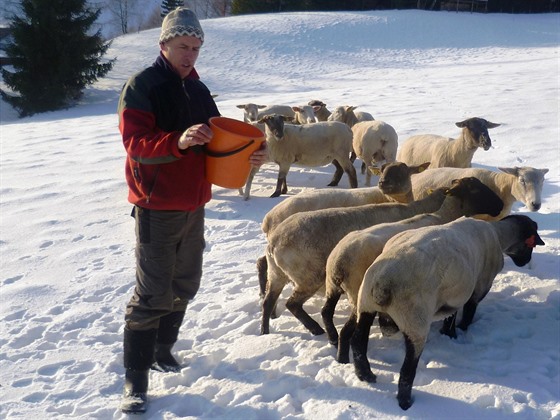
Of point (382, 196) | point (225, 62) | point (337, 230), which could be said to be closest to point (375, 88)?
point (225, 62)

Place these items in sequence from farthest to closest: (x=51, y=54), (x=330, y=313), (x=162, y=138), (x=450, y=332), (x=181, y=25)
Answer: (x=51, y=54) → (x=450, y=332) → (x=330, y=313) → (x=181, y=25) → (x=162, y=138)

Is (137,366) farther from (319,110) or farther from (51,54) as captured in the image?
(51,54)

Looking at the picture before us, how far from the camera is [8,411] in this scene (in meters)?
3.71

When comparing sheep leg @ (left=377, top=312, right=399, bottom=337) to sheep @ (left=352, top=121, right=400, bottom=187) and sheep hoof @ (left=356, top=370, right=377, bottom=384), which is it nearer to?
sheep hoof @ (left=356, top=370, right=377, bottom=384)

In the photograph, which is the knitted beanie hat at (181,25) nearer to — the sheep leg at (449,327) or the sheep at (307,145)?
the sheep leg at (449,327)

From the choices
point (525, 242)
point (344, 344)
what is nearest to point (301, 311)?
point (344, 344)

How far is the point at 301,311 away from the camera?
4539 millimetres

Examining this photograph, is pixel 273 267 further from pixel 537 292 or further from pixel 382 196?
pixel 537 292

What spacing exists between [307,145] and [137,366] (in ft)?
19.7

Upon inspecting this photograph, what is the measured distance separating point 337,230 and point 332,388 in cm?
134

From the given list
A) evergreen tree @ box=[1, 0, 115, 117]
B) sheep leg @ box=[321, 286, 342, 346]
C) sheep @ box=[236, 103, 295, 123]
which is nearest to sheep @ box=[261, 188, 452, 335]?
sheep leg @ box=[321, 286, 342, 346]

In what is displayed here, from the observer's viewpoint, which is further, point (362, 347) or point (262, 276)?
point (262, 276)

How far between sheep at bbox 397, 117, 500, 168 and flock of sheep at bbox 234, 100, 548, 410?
1.38 metres

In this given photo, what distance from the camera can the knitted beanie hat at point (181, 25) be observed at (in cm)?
328
